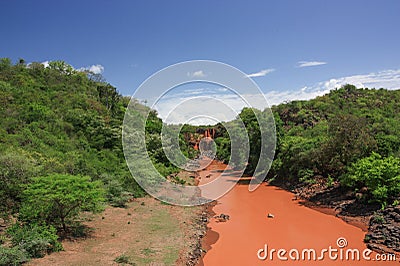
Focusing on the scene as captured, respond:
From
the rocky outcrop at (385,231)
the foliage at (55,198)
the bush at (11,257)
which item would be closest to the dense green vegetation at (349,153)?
the rocky outcrop at (385,231)

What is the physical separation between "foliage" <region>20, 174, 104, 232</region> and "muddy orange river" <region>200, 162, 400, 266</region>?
15.6 feet

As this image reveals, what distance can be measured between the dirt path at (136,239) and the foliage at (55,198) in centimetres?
128

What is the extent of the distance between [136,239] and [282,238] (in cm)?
615

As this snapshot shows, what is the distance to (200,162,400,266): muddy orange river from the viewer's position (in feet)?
35.9

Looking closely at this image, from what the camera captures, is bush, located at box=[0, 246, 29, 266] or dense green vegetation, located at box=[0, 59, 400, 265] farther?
dense green vegetation, located at box=[0, 59, 400, 265]

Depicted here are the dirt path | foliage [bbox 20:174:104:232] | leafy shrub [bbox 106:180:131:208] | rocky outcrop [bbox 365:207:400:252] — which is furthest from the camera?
leafy shrub [bbox 106:180:131:208]

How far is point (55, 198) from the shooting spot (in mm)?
10484

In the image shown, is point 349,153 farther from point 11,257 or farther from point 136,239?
point 11,257

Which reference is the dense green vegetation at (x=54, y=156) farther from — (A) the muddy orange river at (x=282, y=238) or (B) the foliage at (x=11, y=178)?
(A) the muddy orange river at (x=282, y=238)

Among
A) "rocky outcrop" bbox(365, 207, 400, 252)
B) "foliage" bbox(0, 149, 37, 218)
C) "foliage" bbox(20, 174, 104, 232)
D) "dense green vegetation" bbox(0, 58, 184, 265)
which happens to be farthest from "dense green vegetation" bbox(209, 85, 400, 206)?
"foliage" bbox(0, 149, 37, 218)

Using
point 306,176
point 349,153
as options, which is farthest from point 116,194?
point 349,153

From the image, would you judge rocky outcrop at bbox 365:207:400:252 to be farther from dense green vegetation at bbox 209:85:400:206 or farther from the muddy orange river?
dense green vegetation at bbox 209:85:400:206

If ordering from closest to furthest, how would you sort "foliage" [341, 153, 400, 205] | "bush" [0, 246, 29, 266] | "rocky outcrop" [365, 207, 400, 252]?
1. "bush" [0, 246, 29, 266]
2. "rocky outcrop" [365, 207, 400, 252]
3. "foliage" [341, 153, 400, 205]

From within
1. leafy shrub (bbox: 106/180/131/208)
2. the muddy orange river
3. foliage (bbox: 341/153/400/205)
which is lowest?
the muddy orange river
